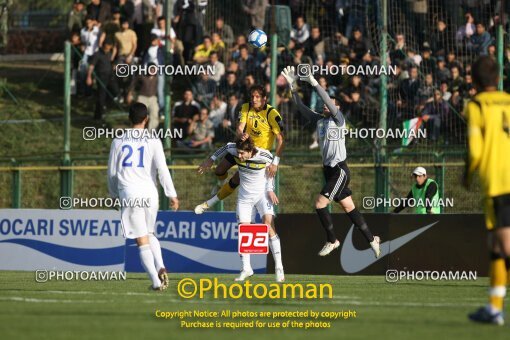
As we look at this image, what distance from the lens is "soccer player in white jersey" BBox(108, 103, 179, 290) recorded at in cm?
1470

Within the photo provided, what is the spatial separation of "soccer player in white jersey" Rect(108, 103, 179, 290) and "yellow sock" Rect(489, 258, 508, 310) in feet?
16.9

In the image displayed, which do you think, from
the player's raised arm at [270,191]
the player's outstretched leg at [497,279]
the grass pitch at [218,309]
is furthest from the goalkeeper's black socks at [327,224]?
the player's outstretched leg at [497,279]

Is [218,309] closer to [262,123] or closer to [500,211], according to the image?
[500,211]

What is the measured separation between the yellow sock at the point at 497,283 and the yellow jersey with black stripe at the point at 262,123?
25.4 ft

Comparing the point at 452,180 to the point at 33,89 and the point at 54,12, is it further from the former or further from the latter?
the point at 54,12

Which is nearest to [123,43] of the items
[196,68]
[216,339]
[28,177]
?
[196,68]

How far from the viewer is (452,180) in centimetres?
2231

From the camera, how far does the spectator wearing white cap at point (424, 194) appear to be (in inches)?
853

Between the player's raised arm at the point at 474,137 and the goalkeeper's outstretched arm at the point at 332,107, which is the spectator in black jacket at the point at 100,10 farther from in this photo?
the player's raised arm at the point at 474,137

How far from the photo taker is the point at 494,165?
10.7 metres

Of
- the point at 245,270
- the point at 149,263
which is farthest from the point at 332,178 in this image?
the point at 149,263

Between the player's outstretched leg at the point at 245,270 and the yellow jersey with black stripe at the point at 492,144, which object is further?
the player's outstretched leg at the point at 245,270

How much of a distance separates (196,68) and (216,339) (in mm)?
16997

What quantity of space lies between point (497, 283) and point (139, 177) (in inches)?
225
